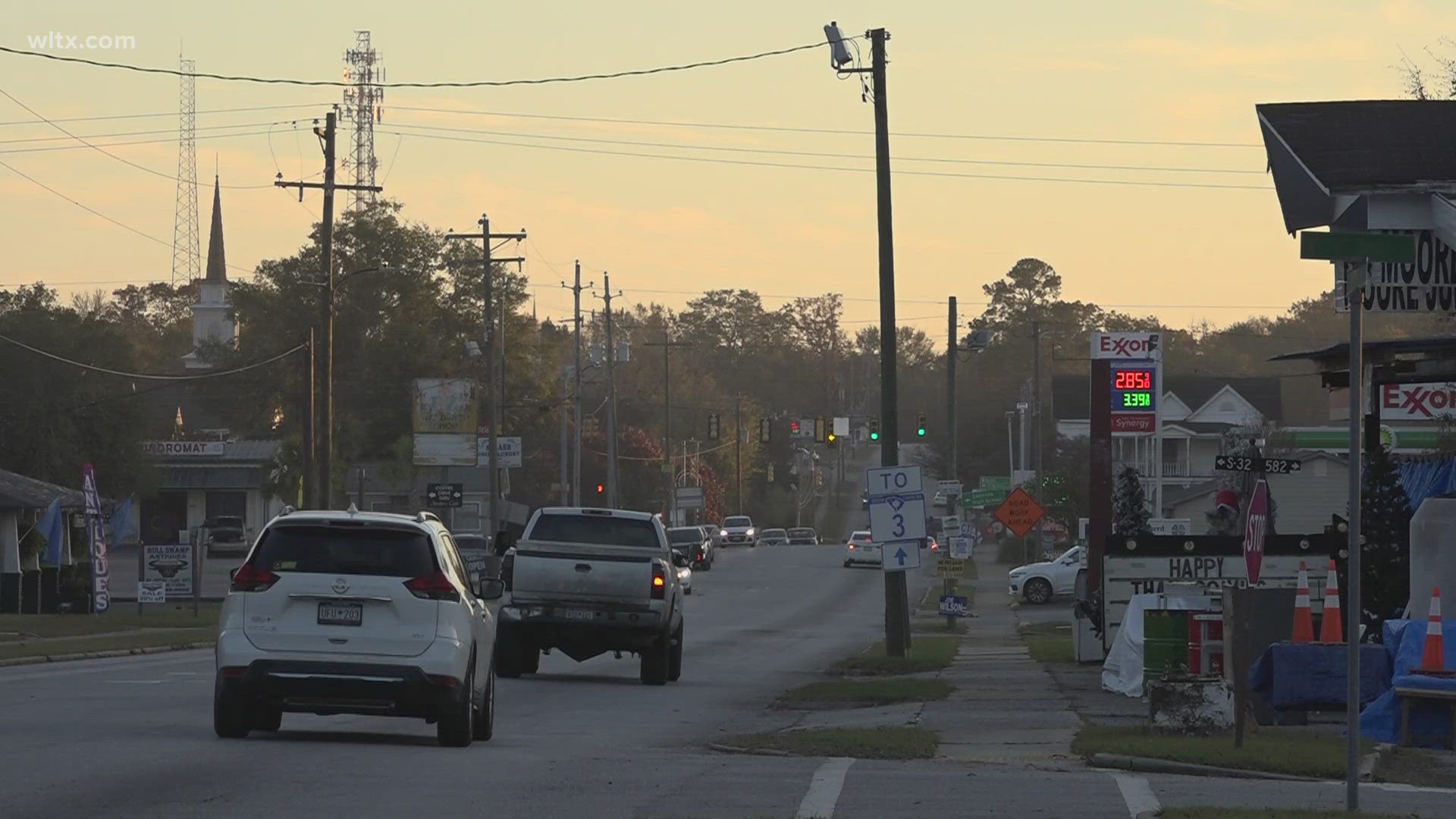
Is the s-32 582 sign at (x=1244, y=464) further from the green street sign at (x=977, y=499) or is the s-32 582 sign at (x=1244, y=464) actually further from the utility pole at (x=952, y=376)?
the green street sign at (x=977, y=499)

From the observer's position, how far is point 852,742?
52.2 ft

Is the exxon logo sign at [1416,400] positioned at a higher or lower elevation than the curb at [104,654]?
higher

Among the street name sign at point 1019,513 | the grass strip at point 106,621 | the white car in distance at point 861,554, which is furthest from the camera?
the white car in distance at point 861,554

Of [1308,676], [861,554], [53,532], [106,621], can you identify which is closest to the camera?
[1308,676]

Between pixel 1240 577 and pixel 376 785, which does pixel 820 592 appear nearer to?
pixel 1240 577

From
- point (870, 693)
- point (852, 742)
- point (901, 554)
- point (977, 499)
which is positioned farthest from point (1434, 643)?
point (977, 499)

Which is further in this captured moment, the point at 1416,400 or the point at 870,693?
the point at 1416,400

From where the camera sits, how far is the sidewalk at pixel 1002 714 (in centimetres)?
1547

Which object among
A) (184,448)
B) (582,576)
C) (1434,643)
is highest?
(184,448)

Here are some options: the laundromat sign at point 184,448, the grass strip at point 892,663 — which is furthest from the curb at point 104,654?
the laundromat sign at point 184,448

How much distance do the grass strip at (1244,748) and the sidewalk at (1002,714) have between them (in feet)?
1.16

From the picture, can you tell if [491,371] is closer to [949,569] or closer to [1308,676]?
[949,569]

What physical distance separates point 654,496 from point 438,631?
321 ft

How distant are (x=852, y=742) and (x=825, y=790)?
3555 millimetres
